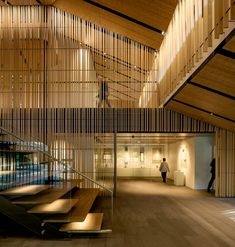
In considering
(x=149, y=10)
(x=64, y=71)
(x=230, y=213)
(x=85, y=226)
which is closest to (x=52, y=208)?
(x=85, y=226)

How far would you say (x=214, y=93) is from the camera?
28.2 ft

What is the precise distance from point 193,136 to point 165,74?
16.6ft

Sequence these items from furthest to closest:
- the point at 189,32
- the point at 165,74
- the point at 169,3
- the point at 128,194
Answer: the point at 128,194 → the point at 165,74 → the point at 169,3 → the point at 189,32

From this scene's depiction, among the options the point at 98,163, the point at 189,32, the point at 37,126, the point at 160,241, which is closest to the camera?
the point at 160,241

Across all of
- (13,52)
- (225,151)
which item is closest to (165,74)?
(225,151)

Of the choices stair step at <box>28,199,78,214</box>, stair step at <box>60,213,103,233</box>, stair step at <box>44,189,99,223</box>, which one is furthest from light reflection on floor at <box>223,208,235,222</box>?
stair step at <box>28,199,78,214</box>

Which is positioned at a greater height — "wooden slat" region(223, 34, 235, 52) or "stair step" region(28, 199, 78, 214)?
"wooden slat" region(223, 34, 235, 52)

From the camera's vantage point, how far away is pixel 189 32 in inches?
328

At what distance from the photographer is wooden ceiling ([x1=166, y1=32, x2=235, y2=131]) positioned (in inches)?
244

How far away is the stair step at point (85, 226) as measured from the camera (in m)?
7.05

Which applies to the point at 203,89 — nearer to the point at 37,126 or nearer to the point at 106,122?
the point at 106,122

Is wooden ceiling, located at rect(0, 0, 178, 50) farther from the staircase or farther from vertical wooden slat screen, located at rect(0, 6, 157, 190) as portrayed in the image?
the staircase

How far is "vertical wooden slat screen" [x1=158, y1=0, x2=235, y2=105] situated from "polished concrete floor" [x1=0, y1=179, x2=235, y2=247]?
11.4 feet

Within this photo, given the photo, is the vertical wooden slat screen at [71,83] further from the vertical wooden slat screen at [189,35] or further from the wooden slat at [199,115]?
the vertical wooden slat screen at [189,35]
